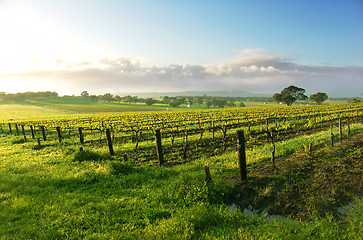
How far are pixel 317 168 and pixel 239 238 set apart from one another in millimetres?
5873

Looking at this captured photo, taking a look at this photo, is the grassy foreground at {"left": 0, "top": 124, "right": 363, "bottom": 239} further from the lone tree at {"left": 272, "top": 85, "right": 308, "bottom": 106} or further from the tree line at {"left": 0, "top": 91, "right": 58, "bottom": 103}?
the tree line at {"left": 0, "top": 91, "right": 58, "bottom": 103}

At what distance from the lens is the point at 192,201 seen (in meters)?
6.54

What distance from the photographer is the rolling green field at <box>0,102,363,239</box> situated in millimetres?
5102

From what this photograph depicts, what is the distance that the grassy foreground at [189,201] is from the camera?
16.7 feet

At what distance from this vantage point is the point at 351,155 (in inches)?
382

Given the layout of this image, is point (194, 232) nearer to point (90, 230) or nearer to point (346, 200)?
point (90, 230)

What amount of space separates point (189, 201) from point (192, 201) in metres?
0.11

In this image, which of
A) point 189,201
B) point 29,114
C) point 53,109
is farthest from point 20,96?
point 189,201

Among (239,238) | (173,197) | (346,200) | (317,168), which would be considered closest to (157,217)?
(173,197)

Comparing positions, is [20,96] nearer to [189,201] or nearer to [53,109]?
[53,109]

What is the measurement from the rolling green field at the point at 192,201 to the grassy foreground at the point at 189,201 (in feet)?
0.08

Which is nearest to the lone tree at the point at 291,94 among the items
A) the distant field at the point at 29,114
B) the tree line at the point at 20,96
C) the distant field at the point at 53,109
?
the distant field at the point at 53,109

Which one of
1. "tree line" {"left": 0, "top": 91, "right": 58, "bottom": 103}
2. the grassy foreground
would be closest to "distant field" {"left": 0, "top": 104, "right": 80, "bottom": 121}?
"tree line" {"left": 0, "top": 91, "right": 58, "bottom": 103}

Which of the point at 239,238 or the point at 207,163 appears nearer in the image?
the point at 239,238
